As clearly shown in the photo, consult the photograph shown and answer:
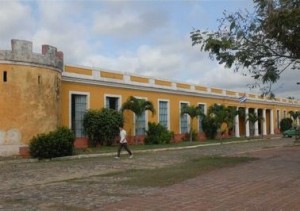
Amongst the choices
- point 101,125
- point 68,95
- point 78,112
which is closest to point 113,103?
point 101,125

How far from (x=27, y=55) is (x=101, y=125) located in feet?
25.3

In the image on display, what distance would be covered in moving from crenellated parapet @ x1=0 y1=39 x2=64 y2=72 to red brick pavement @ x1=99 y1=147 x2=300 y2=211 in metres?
11.6

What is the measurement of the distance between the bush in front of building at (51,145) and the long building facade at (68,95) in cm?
112

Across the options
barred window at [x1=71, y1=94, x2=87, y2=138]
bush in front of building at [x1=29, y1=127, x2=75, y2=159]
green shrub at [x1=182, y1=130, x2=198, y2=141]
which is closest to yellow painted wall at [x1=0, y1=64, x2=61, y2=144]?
bush in front of building at [x1=29, y1=127, x2=75, y2=159]

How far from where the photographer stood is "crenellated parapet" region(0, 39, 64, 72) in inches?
887

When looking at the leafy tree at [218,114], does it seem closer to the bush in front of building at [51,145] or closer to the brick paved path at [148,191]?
the bush in front of building at [51,145]

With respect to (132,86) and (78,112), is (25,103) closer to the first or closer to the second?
(78,112)

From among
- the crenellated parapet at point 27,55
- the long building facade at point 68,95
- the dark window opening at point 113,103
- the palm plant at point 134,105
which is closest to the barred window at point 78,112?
the long building facade at point 68,95

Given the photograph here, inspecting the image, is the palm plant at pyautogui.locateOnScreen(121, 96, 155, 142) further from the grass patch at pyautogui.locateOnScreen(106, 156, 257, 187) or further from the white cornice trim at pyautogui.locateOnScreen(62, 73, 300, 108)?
the grass patch at pyautogui.locateOnScreen(106, 156, 257, 187)

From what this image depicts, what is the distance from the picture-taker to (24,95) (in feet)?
75.2

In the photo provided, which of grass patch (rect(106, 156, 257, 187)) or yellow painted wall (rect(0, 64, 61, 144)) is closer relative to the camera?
grass patch (rect(106, 156, 257, 187))

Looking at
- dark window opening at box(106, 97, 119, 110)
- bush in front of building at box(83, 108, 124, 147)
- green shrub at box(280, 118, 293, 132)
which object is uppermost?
dark window opening at box(106, 97, 119, 110)

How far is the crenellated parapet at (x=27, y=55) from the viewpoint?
22.5 metres

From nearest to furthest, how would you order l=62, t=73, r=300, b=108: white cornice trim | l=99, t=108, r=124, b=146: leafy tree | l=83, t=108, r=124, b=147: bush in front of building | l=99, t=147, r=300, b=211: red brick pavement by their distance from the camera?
l=99, t=147, r=300, b=211: red brick pavement
l=62, t=73, r=300, b=108: white cornice trim
l=83, t=108, r=124, b=147: bush in front of building
l=99, t=108, r=124, b=146: leafy tree
